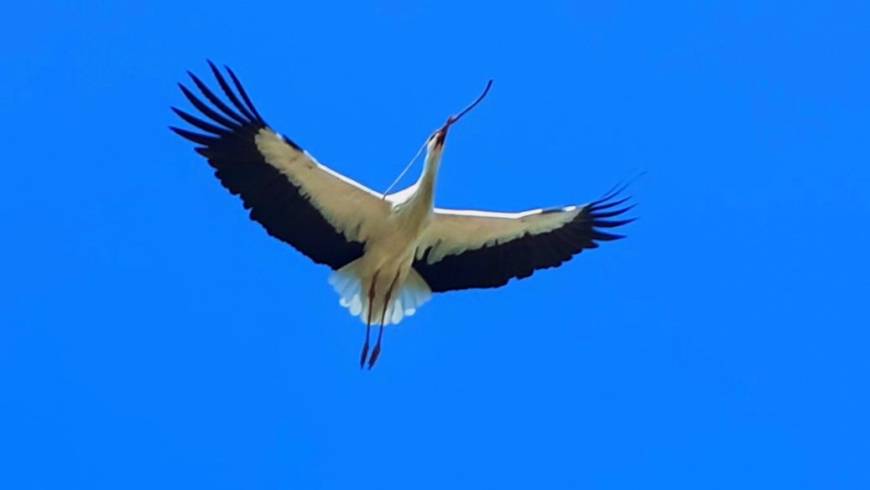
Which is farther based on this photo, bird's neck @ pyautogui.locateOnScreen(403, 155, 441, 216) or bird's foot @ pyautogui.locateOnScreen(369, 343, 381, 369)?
bird's foot @ pyautogui.locateOnScreen(369, 343, 381, 369)

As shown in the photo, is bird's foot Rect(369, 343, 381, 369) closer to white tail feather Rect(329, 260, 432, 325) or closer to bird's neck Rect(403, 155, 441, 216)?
white tail feather Rect(329, 260, 432, 325)

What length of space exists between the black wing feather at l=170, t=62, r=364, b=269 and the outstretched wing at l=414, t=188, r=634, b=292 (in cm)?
60

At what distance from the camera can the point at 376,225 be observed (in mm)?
14391

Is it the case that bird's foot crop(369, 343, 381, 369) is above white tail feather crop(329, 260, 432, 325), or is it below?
below

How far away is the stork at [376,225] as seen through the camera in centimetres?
1381

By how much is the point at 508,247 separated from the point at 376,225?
1.05 meters

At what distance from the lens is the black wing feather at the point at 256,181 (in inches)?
538

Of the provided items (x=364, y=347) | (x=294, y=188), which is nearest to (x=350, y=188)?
(x=294, y=188)

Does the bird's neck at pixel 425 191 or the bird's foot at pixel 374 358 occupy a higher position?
the bird's neck at pixel 425 191

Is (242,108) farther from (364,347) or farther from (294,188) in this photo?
(364,347)

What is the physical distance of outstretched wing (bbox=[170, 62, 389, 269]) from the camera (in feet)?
45.0

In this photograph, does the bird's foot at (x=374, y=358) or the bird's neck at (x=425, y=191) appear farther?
the bird's foot at (x=374, y=358)

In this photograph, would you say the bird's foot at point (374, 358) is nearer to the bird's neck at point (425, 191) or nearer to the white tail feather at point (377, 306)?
the white tail feather at point (377, 306)

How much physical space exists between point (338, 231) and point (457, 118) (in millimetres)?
1161
